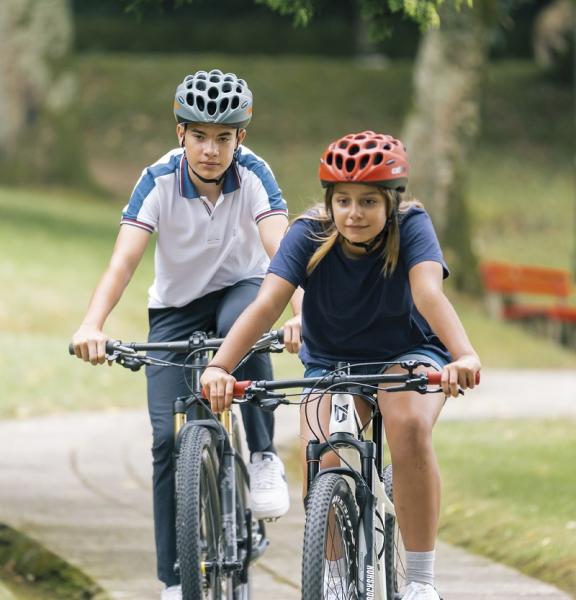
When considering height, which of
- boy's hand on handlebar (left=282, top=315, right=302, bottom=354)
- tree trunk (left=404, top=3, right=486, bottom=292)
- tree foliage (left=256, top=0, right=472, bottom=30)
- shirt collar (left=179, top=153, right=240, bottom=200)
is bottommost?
boy's hand on handlebar (left=282, top=315, right=302, bottom=354)

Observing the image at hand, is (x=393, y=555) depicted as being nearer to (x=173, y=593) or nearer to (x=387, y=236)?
(x=173, y=593)

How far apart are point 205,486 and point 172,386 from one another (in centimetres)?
54

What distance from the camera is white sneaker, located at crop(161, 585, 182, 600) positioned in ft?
17.7

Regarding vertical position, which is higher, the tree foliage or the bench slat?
the bench slat

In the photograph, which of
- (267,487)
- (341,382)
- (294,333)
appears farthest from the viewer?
(267,487)

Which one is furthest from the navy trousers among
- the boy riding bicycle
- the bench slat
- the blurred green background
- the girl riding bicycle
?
the bench slat

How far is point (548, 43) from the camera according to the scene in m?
33.6

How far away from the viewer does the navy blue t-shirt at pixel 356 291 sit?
15.6ft

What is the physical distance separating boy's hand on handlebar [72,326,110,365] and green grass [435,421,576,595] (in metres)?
2.38

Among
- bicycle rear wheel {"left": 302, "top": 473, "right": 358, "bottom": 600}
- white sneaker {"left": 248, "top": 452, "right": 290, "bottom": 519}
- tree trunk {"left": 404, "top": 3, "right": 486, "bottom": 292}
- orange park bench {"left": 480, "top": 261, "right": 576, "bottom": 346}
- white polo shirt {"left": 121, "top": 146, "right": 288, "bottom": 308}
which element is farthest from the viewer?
tree trunk {"left": 404, "top": 3, "right": 486, "bottom": 292}

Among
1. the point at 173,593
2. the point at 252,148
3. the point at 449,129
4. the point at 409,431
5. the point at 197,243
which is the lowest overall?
the point at 173,593

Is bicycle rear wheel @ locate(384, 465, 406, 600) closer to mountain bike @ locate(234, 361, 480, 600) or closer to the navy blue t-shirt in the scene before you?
mountain bike @ locate(234, 361, 480, 600)

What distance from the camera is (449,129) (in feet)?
63.4

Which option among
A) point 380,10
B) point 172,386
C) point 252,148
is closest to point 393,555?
point 172,386
